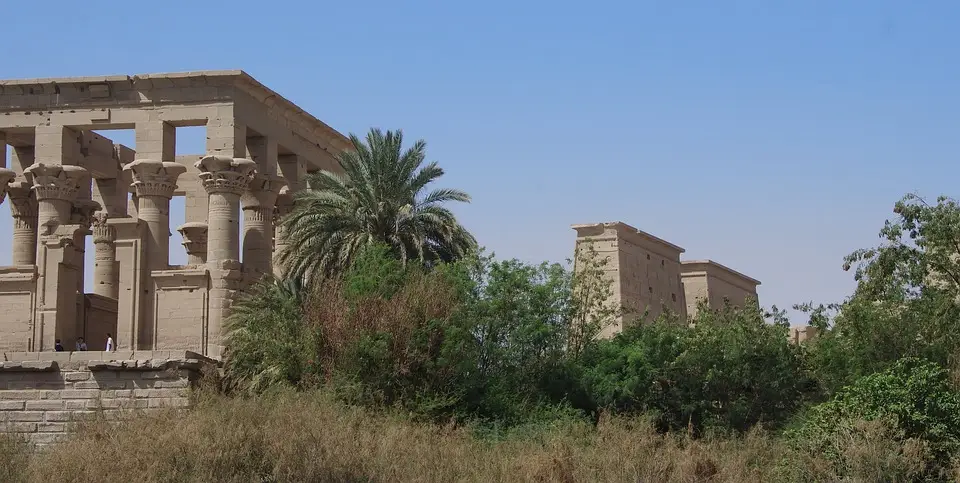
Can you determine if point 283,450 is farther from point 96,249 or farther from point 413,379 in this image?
point 96,249

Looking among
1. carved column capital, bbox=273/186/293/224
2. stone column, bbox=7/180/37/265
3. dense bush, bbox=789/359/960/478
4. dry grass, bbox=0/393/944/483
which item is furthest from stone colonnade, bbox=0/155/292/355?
dense bush, bbox=789/359/960/478

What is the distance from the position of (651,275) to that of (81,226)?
1542 cm

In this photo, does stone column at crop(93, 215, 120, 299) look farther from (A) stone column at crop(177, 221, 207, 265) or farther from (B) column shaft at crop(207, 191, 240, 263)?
(B) column shaft at crop(207, 191, 240, 263)

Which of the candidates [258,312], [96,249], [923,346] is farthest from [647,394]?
[96,249]

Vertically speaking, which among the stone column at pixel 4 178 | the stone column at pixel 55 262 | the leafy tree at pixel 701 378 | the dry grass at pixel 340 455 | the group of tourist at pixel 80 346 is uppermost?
the stone column at pixel 4 178

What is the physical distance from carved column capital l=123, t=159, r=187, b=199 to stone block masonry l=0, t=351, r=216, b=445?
16.0 feet

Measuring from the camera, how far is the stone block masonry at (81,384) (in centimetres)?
2605

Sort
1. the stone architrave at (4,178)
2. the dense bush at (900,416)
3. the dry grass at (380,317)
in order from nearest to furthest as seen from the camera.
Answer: the dense bush at (900,416)
the dry grass at (380,317)
the stone architrave at (4,178)

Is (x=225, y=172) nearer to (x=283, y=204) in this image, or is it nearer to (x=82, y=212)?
(x=283, y=204)

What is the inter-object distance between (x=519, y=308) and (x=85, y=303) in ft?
32.5

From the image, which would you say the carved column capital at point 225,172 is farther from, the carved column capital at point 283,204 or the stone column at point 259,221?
the carved column capital at point 283,204

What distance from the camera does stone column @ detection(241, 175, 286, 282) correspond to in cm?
3181

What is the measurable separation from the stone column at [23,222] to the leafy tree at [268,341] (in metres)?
8.55

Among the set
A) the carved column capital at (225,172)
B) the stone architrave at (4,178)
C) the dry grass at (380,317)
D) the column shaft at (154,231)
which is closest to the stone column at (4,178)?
the stone architrave at (4,178)
